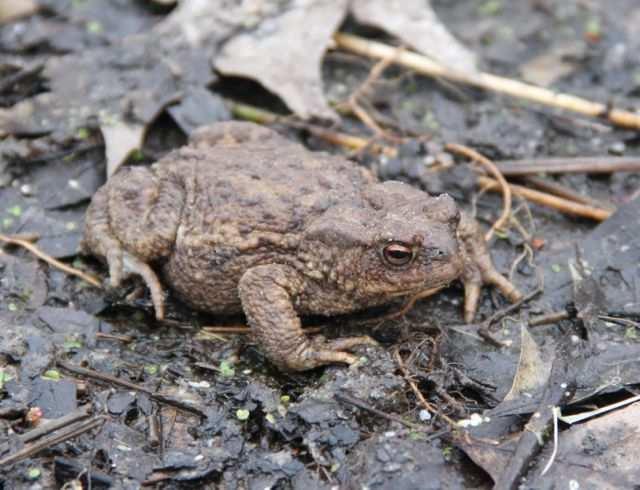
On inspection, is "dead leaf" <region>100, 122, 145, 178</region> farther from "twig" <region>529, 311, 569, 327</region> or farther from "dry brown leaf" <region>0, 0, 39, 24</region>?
"twig" <region>529, 311, 569, 327</region>

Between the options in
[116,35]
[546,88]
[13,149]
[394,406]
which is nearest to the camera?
[394,406]

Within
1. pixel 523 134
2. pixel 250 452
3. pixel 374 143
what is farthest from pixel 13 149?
pixel 523 134

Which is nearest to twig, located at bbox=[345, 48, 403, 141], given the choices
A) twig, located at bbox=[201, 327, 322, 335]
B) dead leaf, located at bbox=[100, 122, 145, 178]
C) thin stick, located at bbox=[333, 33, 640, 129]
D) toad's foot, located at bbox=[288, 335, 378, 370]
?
thin stick, located at bbox=[333, 33, 640, 129]

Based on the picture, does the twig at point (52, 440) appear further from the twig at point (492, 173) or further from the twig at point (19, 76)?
the twig at point (19, 76)

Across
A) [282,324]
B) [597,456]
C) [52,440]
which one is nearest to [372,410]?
[282,324]

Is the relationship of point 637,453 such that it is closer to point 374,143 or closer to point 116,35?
point 374,143

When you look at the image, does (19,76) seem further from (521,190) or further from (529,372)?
(529,372)
